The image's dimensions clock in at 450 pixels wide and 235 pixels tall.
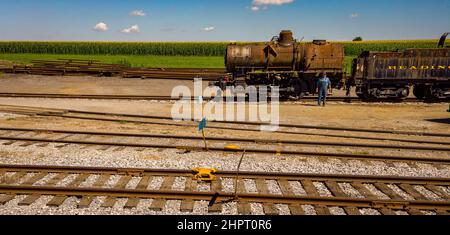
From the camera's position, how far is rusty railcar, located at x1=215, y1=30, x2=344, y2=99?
19047 mm

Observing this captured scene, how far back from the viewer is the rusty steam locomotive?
18859 mm

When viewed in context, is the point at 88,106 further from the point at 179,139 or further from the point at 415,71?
the point at 415,71

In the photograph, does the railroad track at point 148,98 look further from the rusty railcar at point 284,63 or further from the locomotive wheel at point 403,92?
the rusty railcar at point 284,63

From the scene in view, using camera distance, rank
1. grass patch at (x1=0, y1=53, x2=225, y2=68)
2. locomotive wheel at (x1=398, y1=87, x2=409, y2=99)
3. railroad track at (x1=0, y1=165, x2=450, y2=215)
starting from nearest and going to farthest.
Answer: railroad track at (x1=0, y1=165, x2=450, y2=215) < locomotive wheel at (x1=398, y1=87, x2=409, y2=99) < grass patch at (x1=0, y1=53, x2=225, y2=68)

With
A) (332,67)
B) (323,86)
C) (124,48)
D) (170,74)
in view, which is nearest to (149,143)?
(323,86)

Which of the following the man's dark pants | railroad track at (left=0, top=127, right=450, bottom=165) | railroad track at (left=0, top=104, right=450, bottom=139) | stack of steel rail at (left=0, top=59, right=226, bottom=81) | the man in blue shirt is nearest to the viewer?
railroad track at (left=0, top=127, right=450, bottom=165)

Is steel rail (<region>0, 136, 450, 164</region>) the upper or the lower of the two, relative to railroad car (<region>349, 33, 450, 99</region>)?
lower

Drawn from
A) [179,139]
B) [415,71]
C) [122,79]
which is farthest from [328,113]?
[122,79]

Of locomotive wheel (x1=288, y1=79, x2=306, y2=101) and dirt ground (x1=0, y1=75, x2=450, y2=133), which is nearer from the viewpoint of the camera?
dirt ground (x1=0, y1=75, x2=450, y2=133)

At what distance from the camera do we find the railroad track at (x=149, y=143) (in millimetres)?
9250

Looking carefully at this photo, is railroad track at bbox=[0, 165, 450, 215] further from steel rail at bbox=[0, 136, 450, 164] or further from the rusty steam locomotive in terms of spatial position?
the rusty steam locomotive

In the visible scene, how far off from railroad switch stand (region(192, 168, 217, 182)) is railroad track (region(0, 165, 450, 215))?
4.7 inches

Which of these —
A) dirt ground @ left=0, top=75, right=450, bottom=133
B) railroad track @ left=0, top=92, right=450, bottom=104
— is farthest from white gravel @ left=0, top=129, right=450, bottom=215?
railroad track @ left=0, top=92, right=450, bottom=104

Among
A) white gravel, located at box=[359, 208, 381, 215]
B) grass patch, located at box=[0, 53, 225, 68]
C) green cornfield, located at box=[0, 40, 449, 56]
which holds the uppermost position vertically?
green cornfield, located at box=[0, 40, 449, 56]
